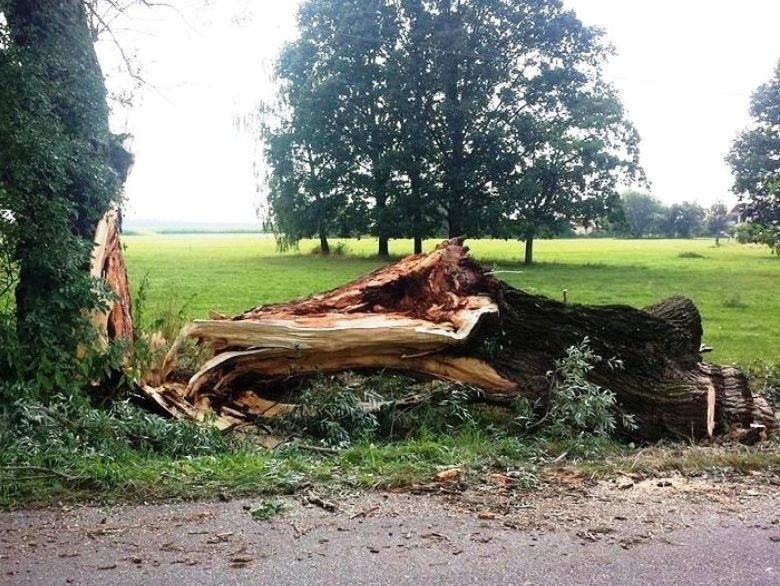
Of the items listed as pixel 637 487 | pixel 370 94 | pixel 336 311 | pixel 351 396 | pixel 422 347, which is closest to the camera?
pixel 637 487

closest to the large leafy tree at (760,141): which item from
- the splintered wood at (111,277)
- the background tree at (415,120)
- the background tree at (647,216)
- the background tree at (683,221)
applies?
the background tree at (415,120)

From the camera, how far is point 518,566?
3436 mm

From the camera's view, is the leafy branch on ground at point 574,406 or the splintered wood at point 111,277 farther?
the splintered wood at point 111,277

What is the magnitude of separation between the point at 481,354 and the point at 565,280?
708 inches

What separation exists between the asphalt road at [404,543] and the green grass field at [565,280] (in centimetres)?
536

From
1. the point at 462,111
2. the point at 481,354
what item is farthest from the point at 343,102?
the point at 481,354

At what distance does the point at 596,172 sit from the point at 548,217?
307 centimetres

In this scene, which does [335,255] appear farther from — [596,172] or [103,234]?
[103,234]

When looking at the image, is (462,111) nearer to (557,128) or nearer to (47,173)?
(557,128)

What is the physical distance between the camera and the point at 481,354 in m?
7.25

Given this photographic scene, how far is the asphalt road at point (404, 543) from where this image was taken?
335cm

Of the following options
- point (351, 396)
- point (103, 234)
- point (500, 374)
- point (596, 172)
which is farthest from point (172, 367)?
point (596, 172)

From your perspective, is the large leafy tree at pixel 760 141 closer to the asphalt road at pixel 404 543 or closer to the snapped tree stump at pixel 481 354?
the snapped tree stump at pixel 481 354

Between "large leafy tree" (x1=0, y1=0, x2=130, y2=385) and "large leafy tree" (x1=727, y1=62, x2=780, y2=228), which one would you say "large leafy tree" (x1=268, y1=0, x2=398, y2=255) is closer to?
"large leafy tree" (x1=727, y1=62, x2=780, y2=228)
